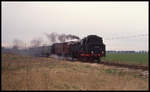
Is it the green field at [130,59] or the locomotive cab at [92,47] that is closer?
the locomotive cab at [92,47]

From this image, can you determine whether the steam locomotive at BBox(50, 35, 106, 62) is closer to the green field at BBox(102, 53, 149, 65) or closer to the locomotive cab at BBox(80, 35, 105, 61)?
the locomotive cab at BBox(80, 35, 105, 61)

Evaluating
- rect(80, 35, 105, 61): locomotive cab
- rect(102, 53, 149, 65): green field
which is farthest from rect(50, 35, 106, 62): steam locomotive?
rect(102, 53, 149, 65): green field

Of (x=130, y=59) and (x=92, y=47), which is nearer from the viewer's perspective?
(x=92, y=47)

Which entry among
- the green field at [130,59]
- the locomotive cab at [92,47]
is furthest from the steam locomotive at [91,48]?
the green field at [130,59]

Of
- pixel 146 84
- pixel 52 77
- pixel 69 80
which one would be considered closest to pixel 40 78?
pixel 52 77

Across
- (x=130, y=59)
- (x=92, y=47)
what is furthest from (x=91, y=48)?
(x=130, y=59)

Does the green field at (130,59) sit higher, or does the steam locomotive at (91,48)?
the steam locomotive at (91,48)

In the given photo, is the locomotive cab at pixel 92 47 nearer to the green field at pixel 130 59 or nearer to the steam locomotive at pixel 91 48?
the steam locomotive at pixel 91 48

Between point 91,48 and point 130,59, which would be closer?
point 91,48

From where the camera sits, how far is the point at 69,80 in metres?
12.9

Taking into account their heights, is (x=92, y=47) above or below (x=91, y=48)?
above

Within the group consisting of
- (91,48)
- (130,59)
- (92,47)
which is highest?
(92,47)

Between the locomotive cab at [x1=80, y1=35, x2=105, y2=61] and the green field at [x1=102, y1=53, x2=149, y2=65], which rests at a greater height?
the locomotive cab at [x1=80, y1=35, x2=105, y2=61]

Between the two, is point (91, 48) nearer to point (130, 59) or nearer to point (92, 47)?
point (92, 47)
